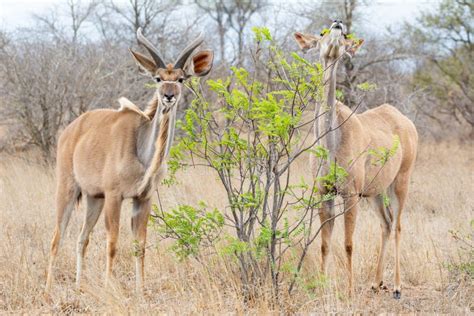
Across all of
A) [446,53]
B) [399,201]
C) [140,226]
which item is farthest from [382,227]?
[446,53]

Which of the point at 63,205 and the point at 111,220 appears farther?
the point at 63,205

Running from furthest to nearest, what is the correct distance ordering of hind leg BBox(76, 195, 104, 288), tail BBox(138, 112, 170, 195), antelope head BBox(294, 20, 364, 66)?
hind leg BBox(76, 195, 104, 288) < tail BBox(138, 112, 170, 195) < antelope head BBox(294, 20, 364, 66)

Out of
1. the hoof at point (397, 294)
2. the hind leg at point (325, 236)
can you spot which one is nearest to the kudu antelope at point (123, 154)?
the hind leg at point (325, 236)

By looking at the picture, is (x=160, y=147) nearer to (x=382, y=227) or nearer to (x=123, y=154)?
(x=123, y=154)

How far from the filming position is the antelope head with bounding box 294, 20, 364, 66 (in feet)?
15.8

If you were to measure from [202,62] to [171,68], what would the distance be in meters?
0.31

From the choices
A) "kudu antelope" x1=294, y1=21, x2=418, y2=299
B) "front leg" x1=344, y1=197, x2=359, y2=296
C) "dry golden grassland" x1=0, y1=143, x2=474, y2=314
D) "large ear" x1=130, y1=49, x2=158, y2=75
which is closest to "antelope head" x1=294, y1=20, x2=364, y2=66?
"kudu antelope" x1=294, y1=21, x2=418, y2=299

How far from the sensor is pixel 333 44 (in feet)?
16.0

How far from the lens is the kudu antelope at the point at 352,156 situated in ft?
16.3

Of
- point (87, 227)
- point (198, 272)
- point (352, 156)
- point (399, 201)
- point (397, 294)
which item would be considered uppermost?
point (352, 156)

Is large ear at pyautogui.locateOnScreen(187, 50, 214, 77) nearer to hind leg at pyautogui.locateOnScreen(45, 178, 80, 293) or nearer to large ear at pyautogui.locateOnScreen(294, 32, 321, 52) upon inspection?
large ear at pyautogui.locateOnScreen(294, 32, 321, 52)

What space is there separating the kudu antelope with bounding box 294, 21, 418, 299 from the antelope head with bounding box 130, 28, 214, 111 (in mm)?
802

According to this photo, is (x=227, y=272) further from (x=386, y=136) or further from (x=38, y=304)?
(x=386, y=136)

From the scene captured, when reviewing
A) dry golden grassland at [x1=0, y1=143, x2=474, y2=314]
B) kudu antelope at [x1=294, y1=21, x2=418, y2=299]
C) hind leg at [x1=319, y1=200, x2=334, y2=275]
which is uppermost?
kudu antelope at [x1=294, y1=21, x2=418, y2=299]
